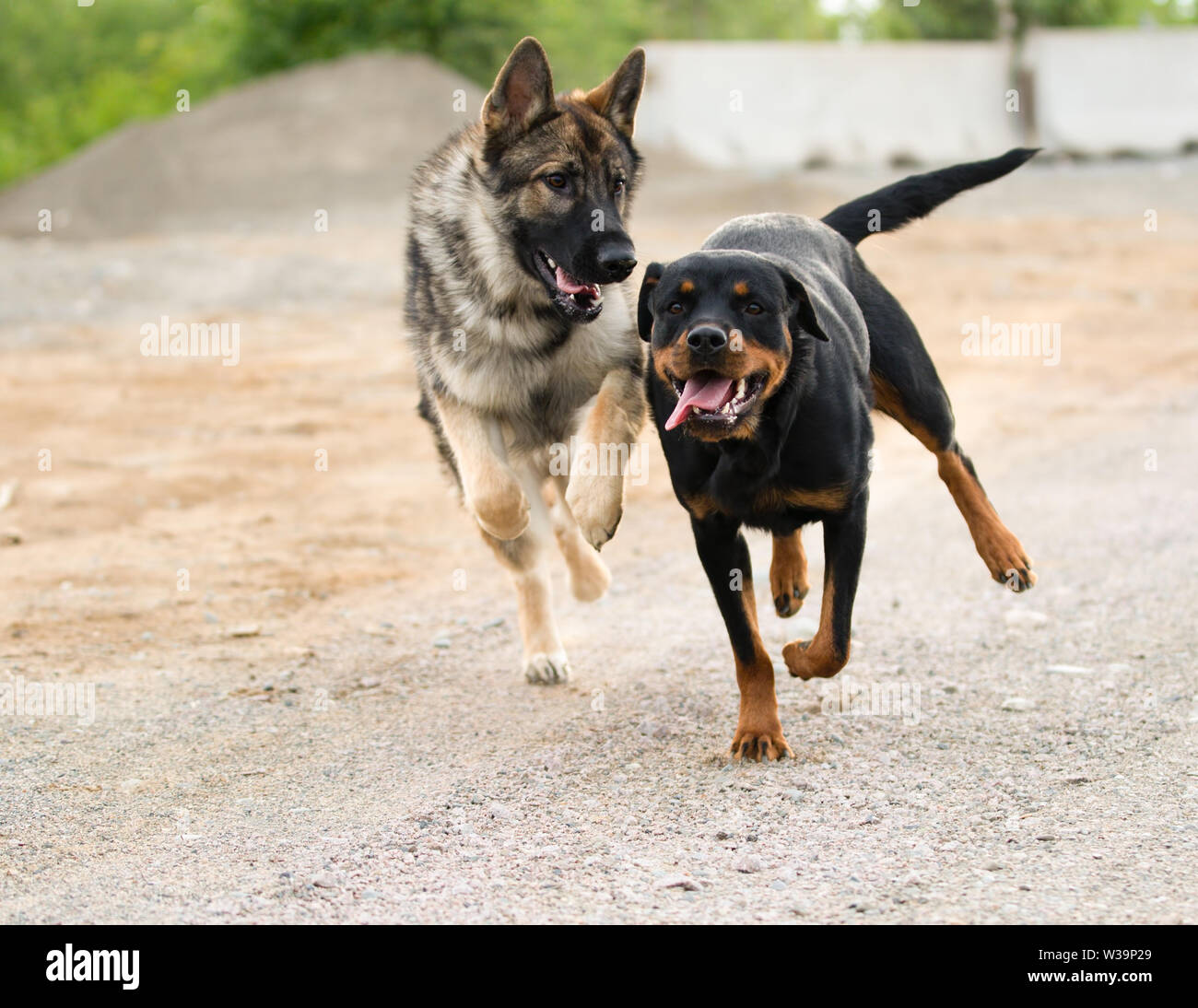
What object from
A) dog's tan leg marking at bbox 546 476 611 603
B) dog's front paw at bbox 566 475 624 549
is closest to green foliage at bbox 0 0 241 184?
dog's tan leg marking at bbox 546 476 611 603

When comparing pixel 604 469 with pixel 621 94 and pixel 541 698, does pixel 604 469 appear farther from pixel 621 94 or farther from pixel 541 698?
pixel 621 94

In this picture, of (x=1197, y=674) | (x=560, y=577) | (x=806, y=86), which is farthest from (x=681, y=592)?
(x=806, y=86)

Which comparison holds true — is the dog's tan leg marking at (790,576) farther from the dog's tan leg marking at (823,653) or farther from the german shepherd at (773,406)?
the dog's tan leg marking at (823,653)

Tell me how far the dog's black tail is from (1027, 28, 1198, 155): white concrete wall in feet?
85.4

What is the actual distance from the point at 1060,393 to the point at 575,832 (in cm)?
941

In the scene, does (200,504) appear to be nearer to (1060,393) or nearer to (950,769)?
(950,769)

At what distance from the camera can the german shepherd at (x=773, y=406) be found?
14.4 feet

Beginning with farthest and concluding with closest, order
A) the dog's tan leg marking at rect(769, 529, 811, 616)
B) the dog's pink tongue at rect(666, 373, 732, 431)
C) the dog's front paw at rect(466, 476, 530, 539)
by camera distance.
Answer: the dog's tan leg marking at rect(769, 529, 811, 616) → the dog's front paw at rect(466, 476, 530, 539) → the dog's pink tongue at rect(666, 373, 732, 431)

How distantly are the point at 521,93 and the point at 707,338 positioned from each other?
5.80 ft

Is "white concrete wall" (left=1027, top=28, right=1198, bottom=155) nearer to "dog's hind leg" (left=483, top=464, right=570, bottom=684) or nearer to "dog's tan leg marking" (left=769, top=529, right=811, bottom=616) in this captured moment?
"dog's hind leg" (left=483, top=464, right=570, bottom=684)

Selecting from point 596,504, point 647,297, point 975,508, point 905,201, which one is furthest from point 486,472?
point 905,201

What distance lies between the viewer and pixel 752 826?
436 centimetres

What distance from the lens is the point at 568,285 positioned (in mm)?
5391

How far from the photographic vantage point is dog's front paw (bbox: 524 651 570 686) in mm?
6105
